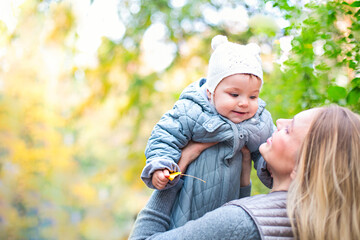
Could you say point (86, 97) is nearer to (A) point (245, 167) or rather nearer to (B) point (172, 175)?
(A) point (245, 167)

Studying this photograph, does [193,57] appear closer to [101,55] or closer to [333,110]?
[101,55]

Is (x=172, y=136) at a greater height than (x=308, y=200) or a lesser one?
greater

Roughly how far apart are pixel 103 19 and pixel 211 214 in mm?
6791

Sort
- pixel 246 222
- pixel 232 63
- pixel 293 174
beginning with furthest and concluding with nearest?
pixel 232 63 < pixel 293 174 < pixel 246 222

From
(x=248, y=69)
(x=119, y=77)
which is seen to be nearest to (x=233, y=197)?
(x=248, y=69)

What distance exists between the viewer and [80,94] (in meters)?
7.98

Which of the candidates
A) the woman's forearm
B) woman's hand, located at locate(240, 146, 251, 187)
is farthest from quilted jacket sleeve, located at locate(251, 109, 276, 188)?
the woman's forearm

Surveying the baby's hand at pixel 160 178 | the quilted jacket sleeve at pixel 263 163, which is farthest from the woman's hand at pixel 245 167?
the baby's hand at pixel 160 178

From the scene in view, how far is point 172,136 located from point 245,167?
0.30 metres

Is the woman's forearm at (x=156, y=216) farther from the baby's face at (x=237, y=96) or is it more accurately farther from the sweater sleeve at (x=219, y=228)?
the baby's face at (x=237, y=96)

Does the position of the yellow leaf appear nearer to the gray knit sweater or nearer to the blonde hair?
the gray knit sweater

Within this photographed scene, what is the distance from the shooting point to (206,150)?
4.51 ft

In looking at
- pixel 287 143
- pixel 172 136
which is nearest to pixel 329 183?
pixel 287 143

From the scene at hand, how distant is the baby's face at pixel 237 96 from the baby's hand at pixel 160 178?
0.91 ft
